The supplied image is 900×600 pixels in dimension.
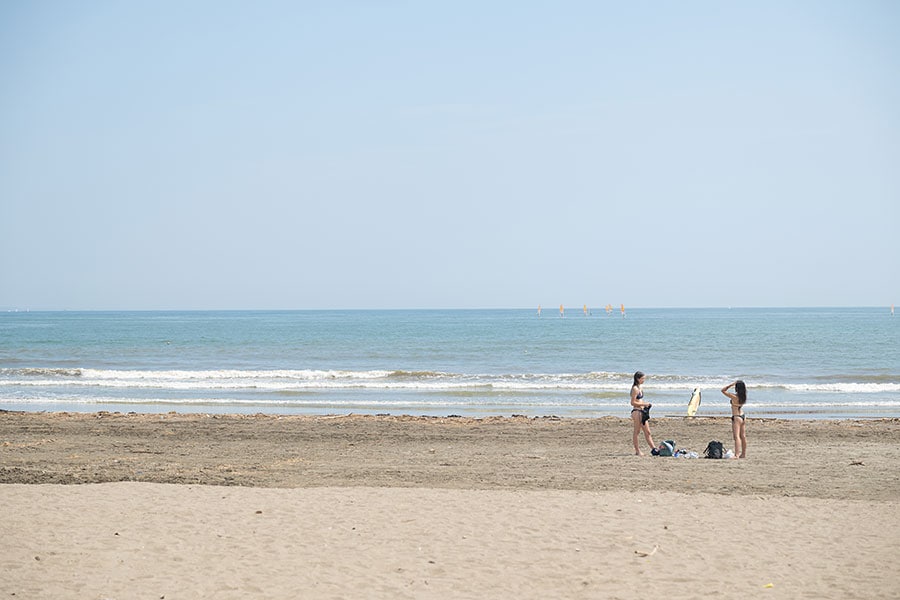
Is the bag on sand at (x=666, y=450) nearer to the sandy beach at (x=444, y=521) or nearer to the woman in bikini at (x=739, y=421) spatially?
the sandy beach at (x=444, y=521)

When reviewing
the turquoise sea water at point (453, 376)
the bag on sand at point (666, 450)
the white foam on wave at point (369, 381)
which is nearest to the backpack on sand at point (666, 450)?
the bag on sand at point (666, 450)

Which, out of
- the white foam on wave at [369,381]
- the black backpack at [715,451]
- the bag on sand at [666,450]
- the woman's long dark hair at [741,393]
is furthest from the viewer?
the white foam on wave at [369,381]

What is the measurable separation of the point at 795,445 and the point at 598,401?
1064 cm

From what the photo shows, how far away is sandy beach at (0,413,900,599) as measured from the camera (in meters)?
7.45

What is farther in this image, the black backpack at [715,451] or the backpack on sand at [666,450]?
the backpack on sand at [666,450]

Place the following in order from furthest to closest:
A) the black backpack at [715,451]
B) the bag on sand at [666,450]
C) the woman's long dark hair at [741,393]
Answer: the bag on sand at [666,450], the woman's long dark hair at [741,393], the black backpack at [715,451]

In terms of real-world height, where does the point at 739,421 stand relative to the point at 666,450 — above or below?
above

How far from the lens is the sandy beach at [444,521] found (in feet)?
24.4

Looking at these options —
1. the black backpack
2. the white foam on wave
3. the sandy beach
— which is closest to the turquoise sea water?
the white foam on wave

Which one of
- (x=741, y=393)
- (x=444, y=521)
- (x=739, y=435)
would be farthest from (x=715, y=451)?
(x=444, y=521)

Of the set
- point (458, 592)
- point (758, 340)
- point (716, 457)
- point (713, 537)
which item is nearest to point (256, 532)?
point (458, 592)

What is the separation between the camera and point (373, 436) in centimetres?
1773

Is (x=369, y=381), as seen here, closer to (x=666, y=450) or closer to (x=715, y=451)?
(x=666, y=450)

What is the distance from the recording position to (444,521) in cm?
948
